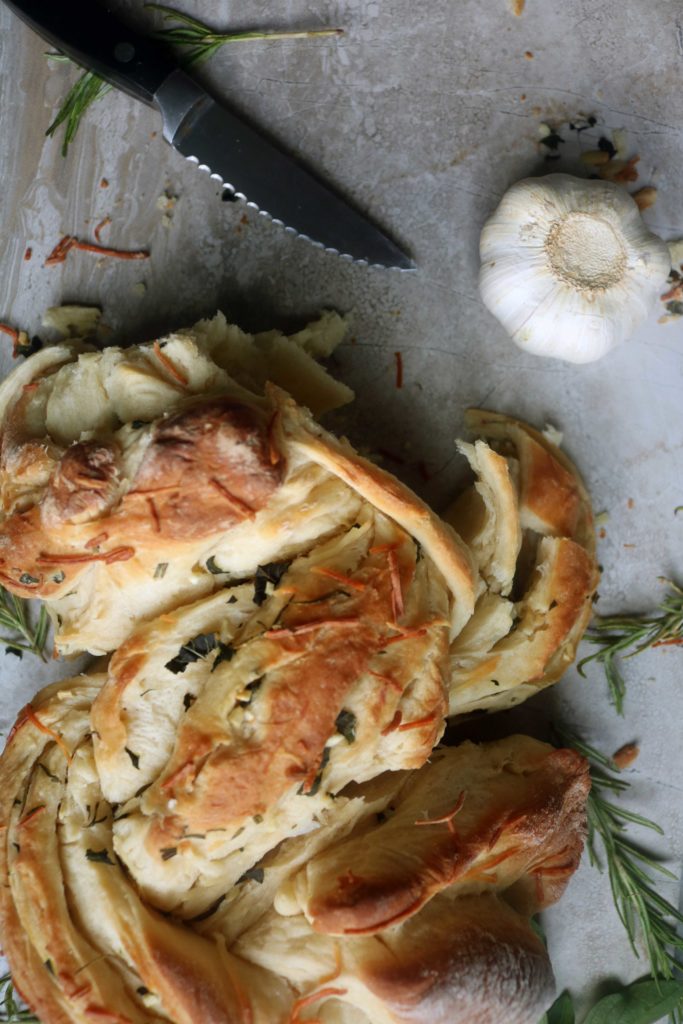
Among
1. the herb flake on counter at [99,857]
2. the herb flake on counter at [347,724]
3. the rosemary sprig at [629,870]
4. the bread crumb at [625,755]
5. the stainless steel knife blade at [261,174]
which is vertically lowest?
the rosemary sprig at [629,870]

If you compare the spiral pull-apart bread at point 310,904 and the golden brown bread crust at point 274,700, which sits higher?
the golden brown bread crust at point 274,700

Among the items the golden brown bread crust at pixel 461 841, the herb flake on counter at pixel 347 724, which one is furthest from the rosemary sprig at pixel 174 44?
the golden brown bread crust at pixel 461 841

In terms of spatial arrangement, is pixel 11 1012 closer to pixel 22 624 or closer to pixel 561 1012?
pixel 22 624

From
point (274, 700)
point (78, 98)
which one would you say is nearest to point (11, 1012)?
point (274, 700)

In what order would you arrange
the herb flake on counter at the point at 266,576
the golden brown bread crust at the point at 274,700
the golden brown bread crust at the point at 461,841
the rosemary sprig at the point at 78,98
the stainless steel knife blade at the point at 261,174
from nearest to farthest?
1. the golden brown bread crust at the point at 274,700
2. the golden brown bread crust at the point at 461,841
3. the herb flake on counter at the point at 266,576
4. the stainless steel knife blade at the point at 261,174
5. the rosemary sprig at the point at 78,98

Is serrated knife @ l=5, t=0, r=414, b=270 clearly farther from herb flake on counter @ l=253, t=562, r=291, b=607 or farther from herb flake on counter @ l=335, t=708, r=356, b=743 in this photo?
herb flake on counter @ l=335, t=708, r=356, b=743

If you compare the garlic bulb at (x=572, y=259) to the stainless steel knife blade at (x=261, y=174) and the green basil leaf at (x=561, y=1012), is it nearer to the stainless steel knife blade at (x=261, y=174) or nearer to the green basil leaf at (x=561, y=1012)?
the stainless steel knife blade at (x=261, y=174)

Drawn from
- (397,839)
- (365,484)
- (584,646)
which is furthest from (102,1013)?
(584,646)

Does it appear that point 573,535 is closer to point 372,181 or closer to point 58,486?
A: point 372,181
